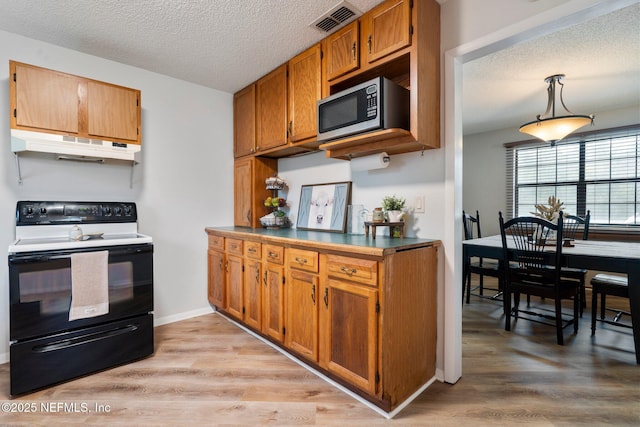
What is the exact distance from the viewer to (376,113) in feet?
5.95

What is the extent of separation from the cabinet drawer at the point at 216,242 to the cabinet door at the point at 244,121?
3.13 feet

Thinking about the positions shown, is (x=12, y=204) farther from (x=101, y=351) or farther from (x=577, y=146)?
(x=577, y=146)

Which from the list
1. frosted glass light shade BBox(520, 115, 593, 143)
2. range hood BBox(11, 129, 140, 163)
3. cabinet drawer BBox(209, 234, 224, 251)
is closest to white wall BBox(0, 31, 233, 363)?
cabinet drawer BBox(209, 234, 224, 251)

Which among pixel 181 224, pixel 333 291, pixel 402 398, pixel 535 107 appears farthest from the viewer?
pixel 535 107

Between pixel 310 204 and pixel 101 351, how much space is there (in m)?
1.96

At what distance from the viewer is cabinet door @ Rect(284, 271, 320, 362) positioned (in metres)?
2.01

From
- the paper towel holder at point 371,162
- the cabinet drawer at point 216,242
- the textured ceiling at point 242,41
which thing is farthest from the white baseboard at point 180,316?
the textured ceiling at point 242,41

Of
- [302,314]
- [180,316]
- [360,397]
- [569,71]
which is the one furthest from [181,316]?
[569,71]

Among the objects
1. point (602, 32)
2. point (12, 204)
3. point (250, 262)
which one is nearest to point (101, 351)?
point (250, 262)

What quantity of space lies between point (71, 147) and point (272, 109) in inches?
64.0

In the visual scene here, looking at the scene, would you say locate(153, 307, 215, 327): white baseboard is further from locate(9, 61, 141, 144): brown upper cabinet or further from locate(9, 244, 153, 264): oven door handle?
locate(9, 61, 141, 144): brown upper cabinet

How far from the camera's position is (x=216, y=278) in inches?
125

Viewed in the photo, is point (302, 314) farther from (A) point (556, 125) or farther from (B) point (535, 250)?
(A) point (556, 125)

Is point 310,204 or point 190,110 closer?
point 310,204
